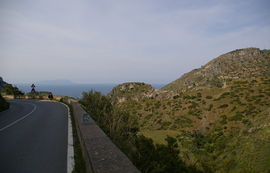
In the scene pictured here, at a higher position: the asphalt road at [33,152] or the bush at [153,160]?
the asphalt road at [33,152]

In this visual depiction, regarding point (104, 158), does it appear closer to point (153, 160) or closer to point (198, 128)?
point (153, 160)

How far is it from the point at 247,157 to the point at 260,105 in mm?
17688

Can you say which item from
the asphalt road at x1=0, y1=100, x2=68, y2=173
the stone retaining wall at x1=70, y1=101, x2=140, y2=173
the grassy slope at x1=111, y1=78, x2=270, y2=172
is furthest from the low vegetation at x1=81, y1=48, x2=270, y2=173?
the asphalt road at x1=0, y1=100, x2=68, y2=173

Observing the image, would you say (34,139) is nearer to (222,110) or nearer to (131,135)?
(131,135)

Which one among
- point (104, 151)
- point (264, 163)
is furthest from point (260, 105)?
point (104, 151)

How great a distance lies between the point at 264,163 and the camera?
635 centimetres

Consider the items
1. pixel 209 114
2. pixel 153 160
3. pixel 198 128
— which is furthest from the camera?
pixel 209 114

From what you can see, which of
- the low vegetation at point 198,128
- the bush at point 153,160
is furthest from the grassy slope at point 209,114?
the bush at point 153,160

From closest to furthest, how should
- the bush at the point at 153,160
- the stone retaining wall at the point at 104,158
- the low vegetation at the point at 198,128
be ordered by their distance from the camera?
1. the stone retaining wall at the point at 104,158
2. the bush at the point at 153,160
3. the low vegetation at the point at 198,128

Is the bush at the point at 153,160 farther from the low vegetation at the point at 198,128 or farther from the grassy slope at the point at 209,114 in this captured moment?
the grassy slope at the point at 209,114

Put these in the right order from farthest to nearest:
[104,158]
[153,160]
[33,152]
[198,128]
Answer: [198,128]
[33,152]
[153,160]
[104,158]

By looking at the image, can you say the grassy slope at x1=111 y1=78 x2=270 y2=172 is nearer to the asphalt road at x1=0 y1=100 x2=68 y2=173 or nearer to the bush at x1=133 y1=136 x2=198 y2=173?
the asphalt road at x1=0 y1=100 x2=68 y2=173

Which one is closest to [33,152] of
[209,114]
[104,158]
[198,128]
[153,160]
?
[104,158]

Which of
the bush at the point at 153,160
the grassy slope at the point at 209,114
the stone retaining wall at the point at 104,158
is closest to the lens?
the stone retaining wall at the point at 104,158
